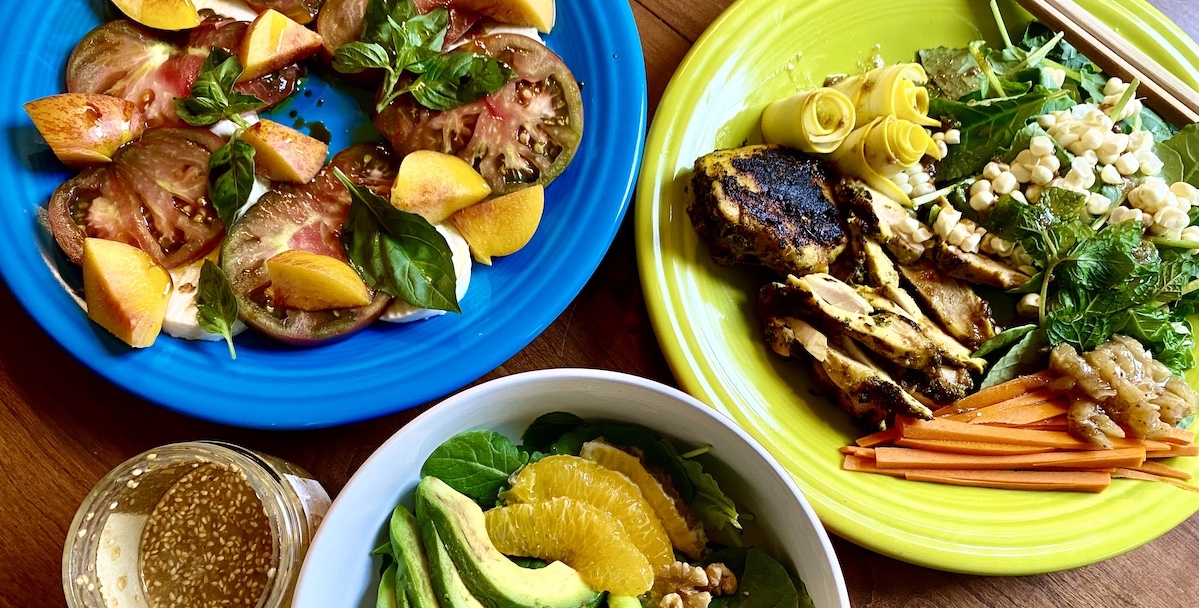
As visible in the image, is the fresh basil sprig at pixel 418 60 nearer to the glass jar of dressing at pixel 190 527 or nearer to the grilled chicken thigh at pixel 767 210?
the grilled chicken thigh at pixel 767 210

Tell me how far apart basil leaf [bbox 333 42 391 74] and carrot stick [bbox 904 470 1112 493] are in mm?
1344

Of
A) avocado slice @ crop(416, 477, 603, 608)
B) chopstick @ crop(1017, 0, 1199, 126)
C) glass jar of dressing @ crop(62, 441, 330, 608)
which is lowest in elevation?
glass jar of dressing @ crop(62, 441, 330, 608)

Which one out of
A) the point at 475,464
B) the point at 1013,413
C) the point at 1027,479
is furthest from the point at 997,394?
the point at 475,464

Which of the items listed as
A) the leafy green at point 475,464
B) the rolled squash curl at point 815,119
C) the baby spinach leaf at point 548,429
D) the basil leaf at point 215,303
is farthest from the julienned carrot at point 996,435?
the basil leaf at point 215,303

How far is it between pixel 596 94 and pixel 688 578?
93 centimetres

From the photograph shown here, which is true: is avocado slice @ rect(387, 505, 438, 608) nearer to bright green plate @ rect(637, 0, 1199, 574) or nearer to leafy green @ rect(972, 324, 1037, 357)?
bright green plate @ rect(637, 0, 1199, 574)

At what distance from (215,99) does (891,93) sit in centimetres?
129

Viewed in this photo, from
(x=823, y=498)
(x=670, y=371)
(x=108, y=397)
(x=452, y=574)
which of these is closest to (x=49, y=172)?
(x=108, y=397)

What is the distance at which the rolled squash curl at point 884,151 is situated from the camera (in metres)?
1.61

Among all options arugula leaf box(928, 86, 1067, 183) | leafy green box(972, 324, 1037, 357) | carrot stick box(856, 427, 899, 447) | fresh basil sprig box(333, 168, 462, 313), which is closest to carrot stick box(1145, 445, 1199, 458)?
leafy green box(972, 324, 1037, 357)

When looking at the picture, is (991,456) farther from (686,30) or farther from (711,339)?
(686,30)

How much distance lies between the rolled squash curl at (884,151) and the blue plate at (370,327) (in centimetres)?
46

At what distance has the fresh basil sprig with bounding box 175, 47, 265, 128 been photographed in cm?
137

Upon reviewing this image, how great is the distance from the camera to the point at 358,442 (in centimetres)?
160
